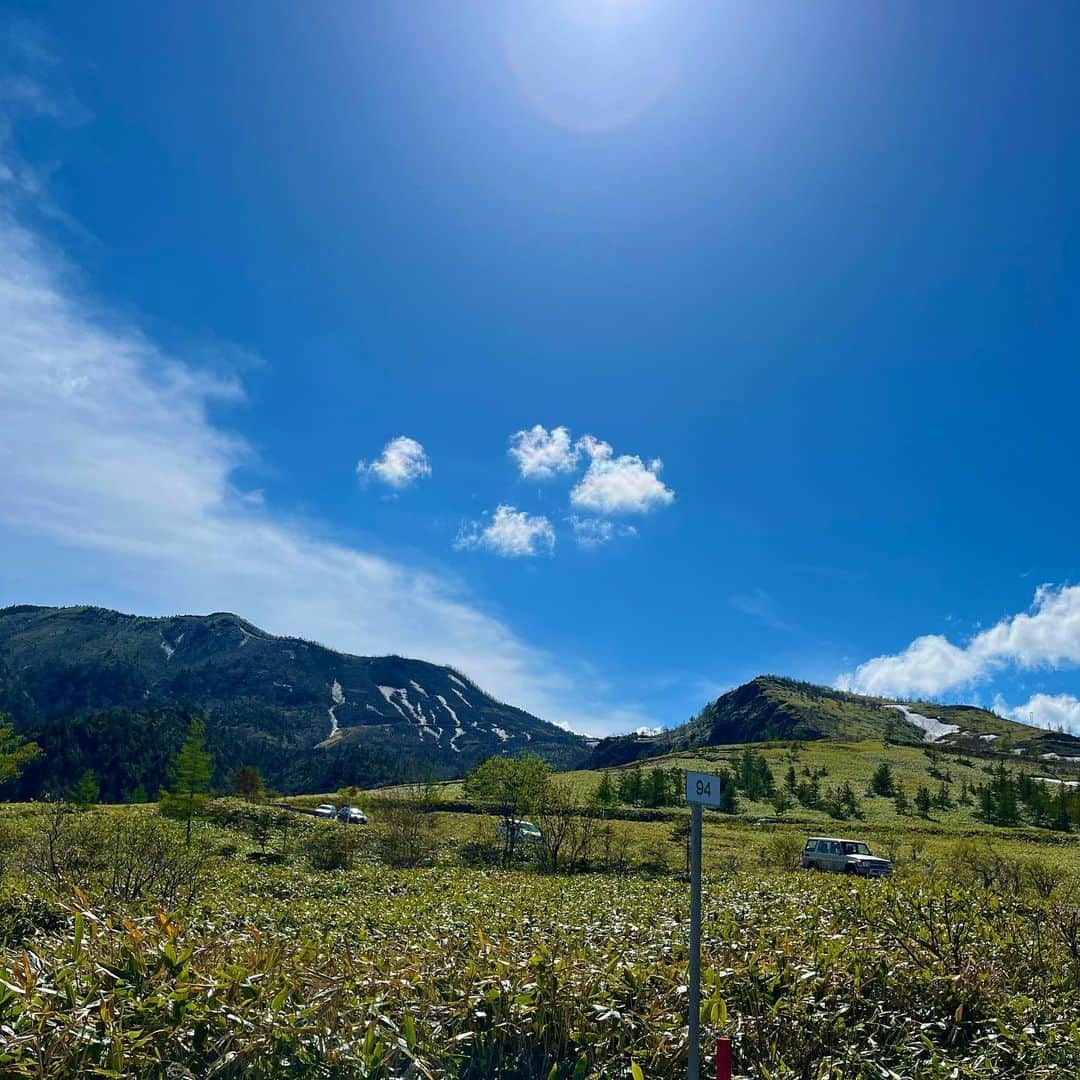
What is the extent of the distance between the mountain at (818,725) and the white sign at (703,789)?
123 metres

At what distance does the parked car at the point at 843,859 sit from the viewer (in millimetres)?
25562

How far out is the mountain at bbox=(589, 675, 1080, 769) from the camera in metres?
133

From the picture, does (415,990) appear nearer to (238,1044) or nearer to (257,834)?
(238,1044)

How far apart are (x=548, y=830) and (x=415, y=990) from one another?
2453 centimetres

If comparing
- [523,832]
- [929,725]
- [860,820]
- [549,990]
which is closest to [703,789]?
[549,990]

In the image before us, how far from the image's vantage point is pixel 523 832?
108 feet

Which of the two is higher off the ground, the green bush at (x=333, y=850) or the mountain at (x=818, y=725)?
the mountain at (x=818, y=725)

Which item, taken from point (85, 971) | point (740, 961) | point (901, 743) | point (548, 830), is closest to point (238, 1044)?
point (85, 971)

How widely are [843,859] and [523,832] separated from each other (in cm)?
1331

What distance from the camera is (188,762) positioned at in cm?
3853

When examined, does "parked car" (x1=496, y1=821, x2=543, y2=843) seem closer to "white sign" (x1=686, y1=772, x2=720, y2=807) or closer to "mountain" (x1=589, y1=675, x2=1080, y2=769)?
"white sign" (x1=686, y1=772, x2=720, y2=807)

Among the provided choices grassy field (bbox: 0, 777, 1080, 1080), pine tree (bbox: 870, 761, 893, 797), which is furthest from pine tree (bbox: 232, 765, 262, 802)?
grassy field (bbox: 0, 777, 1080, 1080)

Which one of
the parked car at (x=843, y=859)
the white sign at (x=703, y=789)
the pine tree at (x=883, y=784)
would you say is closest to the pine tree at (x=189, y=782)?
the parked car at (x=843, y=859)

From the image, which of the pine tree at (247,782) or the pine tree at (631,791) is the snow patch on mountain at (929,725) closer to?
the pine tree at (631,791)
